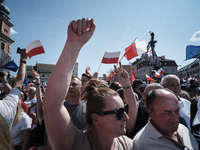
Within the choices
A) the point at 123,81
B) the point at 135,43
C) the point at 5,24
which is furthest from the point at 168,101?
the point at 5,24

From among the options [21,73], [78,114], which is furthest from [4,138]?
[21,73]

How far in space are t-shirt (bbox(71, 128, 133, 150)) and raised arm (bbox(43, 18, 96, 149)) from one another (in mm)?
107

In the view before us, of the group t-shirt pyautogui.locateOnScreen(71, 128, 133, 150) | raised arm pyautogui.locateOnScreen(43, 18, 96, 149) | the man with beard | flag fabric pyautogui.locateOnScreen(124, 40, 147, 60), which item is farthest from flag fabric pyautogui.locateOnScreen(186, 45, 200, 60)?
raised arm pyautogui.locateOnScreen(43, 18, 96, 149)

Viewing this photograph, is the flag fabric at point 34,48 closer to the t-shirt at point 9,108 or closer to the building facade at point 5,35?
the t-shirt at point 9,108

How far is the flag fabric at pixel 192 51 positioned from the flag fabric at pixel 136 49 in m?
1.98

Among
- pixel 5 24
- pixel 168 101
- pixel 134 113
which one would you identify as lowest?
pixel 134 113

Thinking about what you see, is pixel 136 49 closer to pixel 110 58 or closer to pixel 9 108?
pixel 110 58

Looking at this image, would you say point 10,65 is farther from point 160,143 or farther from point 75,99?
point 160,143

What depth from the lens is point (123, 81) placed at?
2.33 metres

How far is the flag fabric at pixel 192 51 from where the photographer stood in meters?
5.71

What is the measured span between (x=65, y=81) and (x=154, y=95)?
1.41 metres

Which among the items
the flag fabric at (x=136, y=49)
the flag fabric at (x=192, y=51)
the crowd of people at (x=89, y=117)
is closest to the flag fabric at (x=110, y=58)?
the flag fabric at (x=136, y=49)

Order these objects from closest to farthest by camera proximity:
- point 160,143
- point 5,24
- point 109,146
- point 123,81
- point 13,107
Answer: point 109,146, point 160,143, point 13,107, point 123,81, point 5,24

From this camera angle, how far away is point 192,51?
5809 mm
